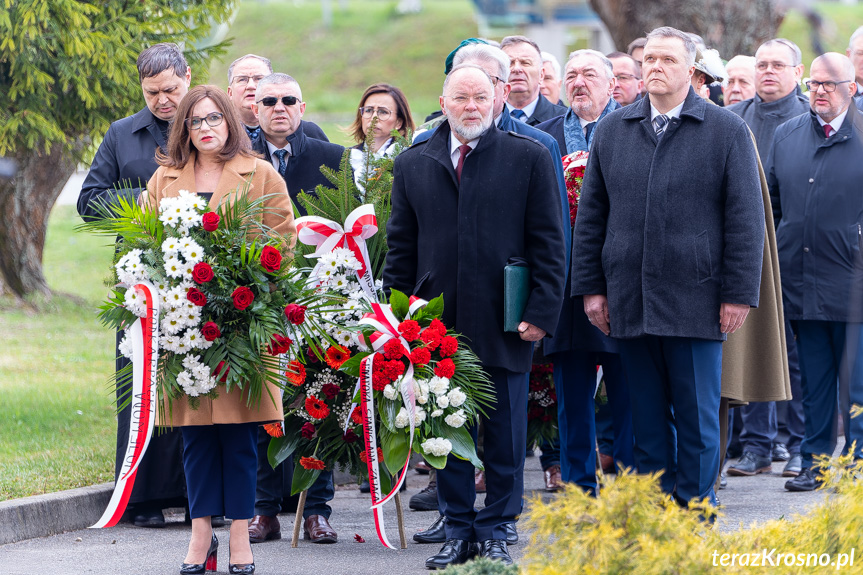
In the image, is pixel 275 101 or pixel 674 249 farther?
pixel 275 101

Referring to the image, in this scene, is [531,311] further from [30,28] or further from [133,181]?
[30,28]

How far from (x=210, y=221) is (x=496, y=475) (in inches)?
68.1

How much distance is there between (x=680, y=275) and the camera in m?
5.10

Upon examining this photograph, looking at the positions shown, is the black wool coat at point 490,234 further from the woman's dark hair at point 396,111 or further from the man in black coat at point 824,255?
the man in black coat at point 824,255

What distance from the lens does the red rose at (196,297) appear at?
467cm

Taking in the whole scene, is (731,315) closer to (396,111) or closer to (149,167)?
(396,111)

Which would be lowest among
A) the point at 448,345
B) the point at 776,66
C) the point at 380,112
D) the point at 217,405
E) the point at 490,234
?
the point at 217,405

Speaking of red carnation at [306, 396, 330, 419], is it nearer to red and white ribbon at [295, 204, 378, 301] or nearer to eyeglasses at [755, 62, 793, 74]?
red and white ribbon at [295, 204, 378, 301]

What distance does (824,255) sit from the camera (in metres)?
6.89

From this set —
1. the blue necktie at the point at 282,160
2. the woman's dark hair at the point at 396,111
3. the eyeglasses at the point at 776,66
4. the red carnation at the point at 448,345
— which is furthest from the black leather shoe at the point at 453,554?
the eyeglasses at the point at 776,66

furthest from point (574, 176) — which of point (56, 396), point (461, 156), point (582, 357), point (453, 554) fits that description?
point (56, 396)

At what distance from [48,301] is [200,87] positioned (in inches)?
383

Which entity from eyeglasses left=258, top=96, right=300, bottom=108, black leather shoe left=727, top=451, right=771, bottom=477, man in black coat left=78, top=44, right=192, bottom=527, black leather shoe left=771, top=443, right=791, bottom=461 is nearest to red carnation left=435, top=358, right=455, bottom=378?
man in black coat left=78, top=44, right=192, bottom=527

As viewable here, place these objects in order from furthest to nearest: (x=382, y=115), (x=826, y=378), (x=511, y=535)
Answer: (x=382, y=115)
(x=826, y=378)
(x=511, y=535)
